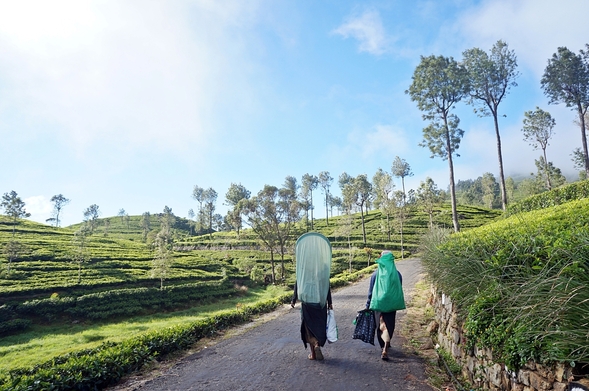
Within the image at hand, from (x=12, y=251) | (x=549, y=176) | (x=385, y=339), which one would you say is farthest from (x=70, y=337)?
(x=549, y=176)

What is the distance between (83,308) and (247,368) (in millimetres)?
20890

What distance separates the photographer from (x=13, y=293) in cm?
2188

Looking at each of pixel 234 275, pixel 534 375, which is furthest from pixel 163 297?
pixel 534 375

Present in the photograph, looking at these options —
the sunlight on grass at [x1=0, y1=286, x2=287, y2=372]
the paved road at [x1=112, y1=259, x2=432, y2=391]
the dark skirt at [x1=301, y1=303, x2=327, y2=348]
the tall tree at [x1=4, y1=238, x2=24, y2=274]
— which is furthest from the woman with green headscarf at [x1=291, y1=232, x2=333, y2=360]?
the tall tree at [x1=4, y1=238, x2=24, y2=274]

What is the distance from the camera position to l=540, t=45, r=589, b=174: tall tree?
90.7 feet

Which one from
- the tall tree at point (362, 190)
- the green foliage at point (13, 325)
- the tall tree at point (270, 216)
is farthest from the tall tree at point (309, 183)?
the green foliage at point (13, 325)

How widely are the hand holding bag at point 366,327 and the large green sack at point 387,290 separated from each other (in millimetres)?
317

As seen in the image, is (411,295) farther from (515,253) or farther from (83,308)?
(83,308)

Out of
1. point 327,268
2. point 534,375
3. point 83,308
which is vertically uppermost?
point 327,268

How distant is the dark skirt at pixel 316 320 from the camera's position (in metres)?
5.30

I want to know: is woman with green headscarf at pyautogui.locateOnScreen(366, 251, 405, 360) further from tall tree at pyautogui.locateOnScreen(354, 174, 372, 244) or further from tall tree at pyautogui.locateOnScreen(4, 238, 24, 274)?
tall tree at pyautogui.locateOnScreen(354, 174, 372, 244)

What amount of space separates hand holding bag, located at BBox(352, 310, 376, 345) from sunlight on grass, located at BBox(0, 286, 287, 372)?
1182cm

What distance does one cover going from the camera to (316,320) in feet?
17.5

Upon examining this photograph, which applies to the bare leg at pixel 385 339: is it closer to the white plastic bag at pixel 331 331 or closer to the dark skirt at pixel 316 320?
the white plastic bag at pixel 331 331
